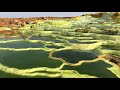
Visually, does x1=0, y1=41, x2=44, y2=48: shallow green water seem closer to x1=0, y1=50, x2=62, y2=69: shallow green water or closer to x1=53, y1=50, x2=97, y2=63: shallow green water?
x1=0, y1=50, x2=62, y2=69: shallow green water

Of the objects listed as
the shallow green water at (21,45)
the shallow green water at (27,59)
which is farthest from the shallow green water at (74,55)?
the shallow green water at (21,45)

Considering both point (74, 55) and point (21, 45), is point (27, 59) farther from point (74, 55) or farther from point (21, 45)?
point (74, 55)

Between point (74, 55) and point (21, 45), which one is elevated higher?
point (21, 45)

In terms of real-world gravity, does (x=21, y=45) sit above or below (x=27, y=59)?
above

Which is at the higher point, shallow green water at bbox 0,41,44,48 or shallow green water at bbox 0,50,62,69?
shallow green water at bbox 0,41,44,48

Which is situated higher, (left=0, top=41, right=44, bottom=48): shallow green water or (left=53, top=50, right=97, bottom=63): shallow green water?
(left=0, top=41, right=44, bottom=48): shallow green water

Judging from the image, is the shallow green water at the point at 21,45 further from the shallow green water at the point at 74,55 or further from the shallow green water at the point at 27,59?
the shallow green water at the point at 74,55

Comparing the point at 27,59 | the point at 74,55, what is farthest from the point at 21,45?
the point at 74,55

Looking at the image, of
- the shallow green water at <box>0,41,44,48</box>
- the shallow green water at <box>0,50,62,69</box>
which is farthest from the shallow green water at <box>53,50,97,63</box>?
the shallow green water at <box>0,41,44,48</box>
